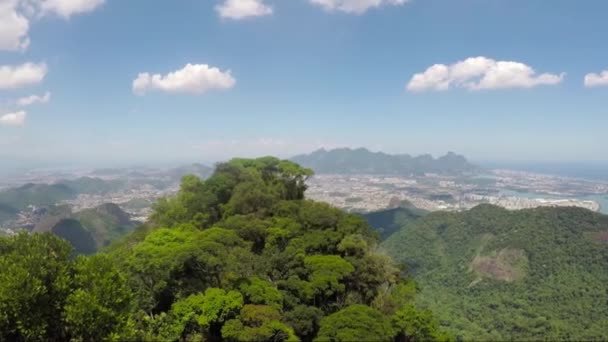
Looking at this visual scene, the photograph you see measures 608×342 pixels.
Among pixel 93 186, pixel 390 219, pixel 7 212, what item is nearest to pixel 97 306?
pixel 390 219

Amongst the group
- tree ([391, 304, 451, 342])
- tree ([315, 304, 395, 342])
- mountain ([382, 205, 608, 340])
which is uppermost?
tree ([315, 304, 395, 342])

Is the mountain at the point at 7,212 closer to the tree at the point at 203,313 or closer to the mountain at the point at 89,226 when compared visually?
the mountain at the point at 89,226

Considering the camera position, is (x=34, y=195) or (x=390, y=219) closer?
(x=390, y=219)

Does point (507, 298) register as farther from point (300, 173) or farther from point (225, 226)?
point (225, 226)

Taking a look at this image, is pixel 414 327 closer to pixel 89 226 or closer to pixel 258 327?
pixel 258 327

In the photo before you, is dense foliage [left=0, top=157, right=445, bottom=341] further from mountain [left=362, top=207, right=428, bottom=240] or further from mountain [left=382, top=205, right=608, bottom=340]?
mountain [left=362, top=207, right=428, bottom=240]

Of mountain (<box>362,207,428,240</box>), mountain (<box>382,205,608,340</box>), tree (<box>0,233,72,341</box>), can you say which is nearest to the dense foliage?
tree (<box>0,233,72,341</box>)

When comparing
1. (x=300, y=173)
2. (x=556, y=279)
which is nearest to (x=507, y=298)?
(x=556, y=279)
